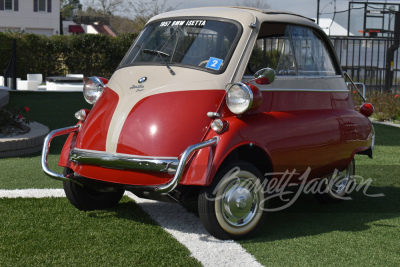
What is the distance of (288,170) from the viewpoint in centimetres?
510

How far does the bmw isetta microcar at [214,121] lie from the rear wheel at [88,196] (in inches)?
0.4

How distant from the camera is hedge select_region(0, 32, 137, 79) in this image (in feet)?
84.5

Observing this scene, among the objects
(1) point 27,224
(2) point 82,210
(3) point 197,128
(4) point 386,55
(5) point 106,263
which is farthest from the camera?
(4) point 386,55

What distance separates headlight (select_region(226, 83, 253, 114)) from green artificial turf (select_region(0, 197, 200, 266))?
3.83 ft

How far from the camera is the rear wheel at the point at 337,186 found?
6.03m

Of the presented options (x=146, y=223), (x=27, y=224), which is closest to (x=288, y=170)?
(x=146, y=223)

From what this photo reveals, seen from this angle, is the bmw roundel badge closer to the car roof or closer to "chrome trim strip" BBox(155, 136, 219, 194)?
the car roof

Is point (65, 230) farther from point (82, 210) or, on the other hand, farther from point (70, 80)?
point (70, 80)

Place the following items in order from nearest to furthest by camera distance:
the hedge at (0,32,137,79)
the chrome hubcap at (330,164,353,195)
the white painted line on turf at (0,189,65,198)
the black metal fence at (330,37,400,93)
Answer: the white painted line on turf at (0,189,65,198) < the chrome hubcap at (330,164,353,195) < the black metal fence at (330,37,400,93) < the hedge at (0,32,137,79)

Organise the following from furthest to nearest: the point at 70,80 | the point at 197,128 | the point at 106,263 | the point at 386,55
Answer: the point at 70,80, the point at 386,55, the point at 197,128, the point at 106,263

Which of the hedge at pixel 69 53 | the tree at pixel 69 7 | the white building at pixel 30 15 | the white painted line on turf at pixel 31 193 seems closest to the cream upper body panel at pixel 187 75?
the white painted line on turf at pixel 31 193

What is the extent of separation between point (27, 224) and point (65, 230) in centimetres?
39

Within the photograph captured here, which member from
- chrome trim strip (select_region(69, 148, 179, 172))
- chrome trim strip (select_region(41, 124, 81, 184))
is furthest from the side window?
chrome trim strip (select_region(41, 124, 81, 184))

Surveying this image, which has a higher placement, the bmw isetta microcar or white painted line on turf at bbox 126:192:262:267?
the bmw isetta microcar
